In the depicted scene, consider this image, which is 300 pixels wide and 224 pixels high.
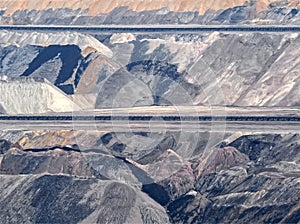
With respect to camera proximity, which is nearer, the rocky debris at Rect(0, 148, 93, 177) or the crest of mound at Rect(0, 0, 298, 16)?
the rocky debris at Rect(0, 148, 93, 177)

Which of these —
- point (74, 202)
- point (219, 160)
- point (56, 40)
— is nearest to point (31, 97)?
point (56, 40)

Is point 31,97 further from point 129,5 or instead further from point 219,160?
point 129,5

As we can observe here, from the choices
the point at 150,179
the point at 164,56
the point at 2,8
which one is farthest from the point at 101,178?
the point at 2,8

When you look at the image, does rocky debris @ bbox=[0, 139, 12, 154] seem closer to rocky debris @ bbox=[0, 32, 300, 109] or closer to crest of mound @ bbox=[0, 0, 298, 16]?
rocky debris @ bbox=[0, 32, 300, 109]

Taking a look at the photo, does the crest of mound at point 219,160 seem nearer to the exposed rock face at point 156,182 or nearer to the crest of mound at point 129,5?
the exposed rock face at point 156,182

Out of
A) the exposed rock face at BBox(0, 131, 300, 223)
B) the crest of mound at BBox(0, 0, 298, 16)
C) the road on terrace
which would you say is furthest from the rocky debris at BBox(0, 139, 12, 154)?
the crest of mound at BBox(0, 0, 298, 16)

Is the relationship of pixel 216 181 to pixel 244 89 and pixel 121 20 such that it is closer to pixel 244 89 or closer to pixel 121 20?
pixel 244 89

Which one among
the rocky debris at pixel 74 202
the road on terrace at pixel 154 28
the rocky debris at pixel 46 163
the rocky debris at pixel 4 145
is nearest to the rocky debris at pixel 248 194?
the rocky debris at pixel 74 202
